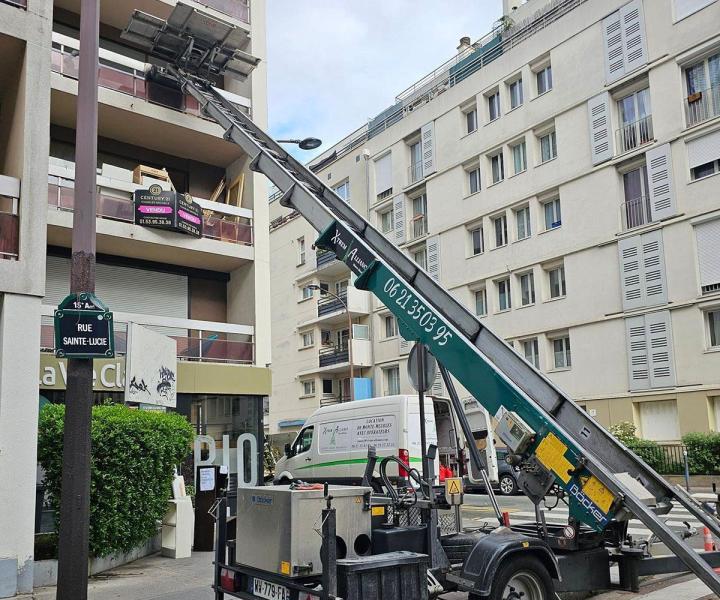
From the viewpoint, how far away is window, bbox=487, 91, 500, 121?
3517 centimetres

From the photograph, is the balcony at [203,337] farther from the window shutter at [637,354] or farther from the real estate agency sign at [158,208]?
the window shutter at [637,354]

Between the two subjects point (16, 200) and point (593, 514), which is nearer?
point (593, 514)

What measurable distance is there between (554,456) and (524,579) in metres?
1.15

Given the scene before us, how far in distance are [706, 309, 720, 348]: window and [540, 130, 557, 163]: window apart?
33.0ft

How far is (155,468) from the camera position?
11.8 meters

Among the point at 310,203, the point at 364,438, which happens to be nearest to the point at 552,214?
the point at 364,438

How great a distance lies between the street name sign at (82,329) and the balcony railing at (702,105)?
78.8 feet

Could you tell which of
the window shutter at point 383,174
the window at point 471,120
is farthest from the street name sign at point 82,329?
the window shutter at point 383,174

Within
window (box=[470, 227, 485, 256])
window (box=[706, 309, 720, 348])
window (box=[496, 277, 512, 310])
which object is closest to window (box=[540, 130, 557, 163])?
window (box=[470, 227, 485, 256])

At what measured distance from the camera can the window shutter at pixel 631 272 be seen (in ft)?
90.5

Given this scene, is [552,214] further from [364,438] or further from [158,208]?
[158,208]

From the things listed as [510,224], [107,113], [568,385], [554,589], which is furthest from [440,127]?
[554,589]

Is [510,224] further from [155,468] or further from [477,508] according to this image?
[155,468]

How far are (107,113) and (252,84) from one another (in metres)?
4.77
